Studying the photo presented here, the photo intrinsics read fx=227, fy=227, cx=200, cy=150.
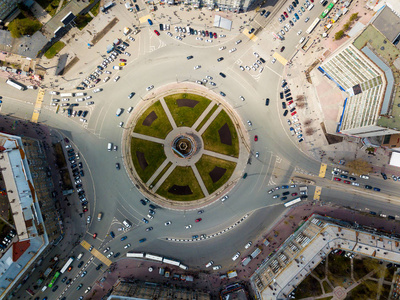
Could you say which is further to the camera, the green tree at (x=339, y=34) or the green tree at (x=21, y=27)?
the green tree at (x=339, y=34)

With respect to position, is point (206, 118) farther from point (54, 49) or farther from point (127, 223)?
point (54, 49)

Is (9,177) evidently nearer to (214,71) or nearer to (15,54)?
(15,54)

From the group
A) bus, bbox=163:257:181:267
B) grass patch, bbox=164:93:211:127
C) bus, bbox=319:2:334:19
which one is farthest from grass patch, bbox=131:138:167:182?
bus, bbox=319:2:334:19

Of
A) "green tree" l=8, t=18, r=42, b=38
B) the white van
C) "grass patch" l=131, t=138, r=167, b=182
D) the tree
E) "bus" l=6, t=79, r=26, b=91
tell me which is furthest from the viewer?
"grass patch" l=131, t=138, r=167, b=182

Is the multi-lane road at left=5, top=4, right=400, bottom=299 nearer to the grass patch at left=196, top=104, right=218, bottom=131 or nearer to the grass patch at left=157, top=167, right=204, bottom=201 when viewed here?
the grass patch at left=157, top=167, right=204, bottom=201

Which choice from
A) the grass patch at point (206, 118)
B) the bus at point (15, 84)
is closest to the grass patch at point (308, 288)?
the grass patch at point (206, 118)

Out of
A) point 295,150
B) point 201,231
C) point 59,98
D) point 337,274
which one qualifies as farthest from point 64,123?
point 337,274

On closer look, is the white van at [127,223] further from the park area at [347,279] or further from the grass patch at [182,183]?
the park area at [347,279]

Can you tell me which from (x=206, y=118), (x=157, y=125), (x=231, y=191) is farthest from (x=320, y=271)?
(x=157, y=125)
